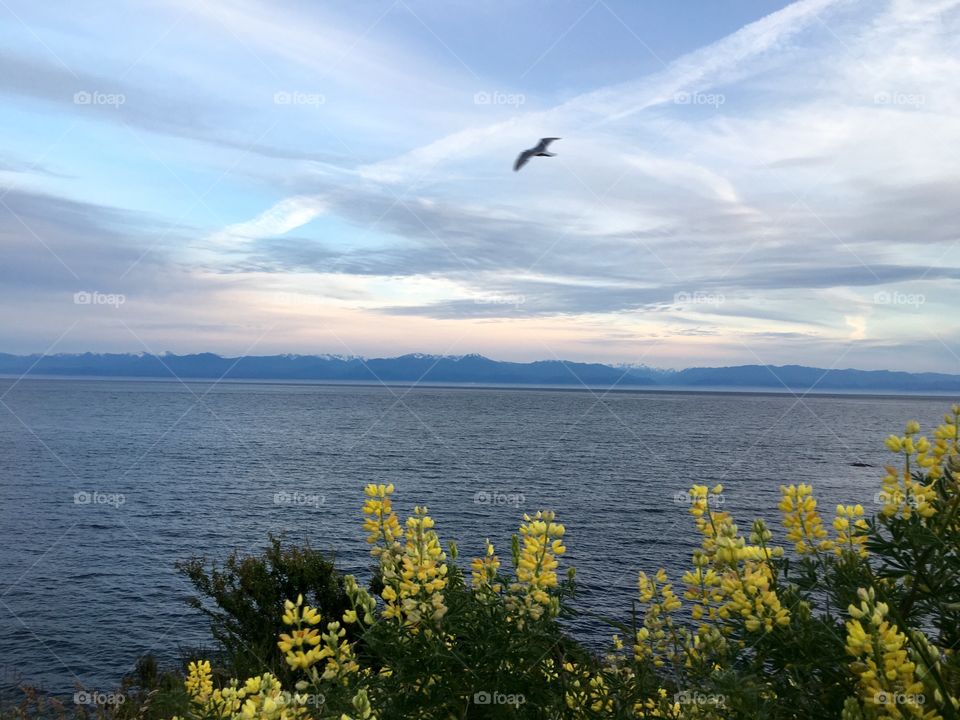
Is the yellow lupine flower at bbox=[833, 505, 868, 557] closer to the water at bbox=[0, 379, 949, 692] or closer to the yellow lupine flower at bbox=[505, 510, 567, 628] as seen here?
the yellow lupine flower at bbox=[505, 510, 567, 628]

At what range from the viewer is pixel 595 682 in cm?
261

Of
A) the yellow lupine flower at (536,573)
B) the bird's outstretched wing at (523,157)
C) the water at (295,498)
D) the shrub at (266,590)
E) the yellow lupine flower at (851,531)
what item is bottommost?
the water at (295,498)

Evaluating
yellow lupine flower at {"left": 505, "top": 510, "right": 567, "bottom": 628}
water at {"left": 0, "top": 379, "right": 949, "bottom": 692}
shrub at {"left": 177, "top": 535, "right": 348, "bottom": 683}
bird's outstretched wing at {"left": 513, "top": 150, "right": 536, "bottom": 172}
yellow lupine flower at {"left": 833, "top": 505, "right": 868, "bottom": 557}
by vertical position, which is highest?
bird's outstretched wing at {"left": 513, "top": 150, "right": 536, "bottom": 172}

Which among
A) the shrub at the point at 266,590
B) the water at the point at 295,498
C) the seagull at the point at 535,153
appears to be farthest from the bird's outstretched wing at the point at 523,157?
the shrub at the point at 266,590

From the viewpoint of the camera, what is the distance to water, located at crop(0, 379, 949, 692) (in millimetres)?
26406

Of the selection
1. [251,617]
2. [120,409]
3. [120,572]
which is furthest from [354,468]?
[120,409]

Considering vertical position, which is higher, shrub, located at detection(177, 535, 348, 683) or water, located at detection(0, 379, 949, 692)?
shrub, located at detection(177, 535, 348, 683)

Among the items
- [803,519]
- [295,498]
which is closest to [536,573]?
[803,519]

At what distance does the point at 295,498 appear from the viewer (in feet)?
113

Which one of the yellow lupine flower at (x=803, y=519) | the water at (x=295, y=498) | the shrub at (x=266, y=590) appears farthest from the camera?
the water at (x=295, y=498)

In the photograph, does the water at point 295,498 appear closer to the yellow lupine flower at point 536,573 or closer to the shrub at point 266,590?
the yellow lupine flower at point 536,573

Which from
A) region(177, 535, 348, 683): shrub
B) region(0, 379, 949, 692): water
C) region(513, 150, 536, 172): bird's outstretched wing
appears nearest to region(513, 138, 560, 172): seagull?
region(513, 150, 536, 172): bird's outstretched wing

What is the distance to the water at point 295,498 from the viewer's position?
2641 cm

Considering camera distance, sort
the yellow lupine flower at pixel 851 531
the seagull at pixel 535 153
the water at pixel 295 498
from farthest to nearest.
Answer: the water at pixel 295 498 < the seagull at pixel 535 153 < the yellow lupine flower at pixel 851 531
